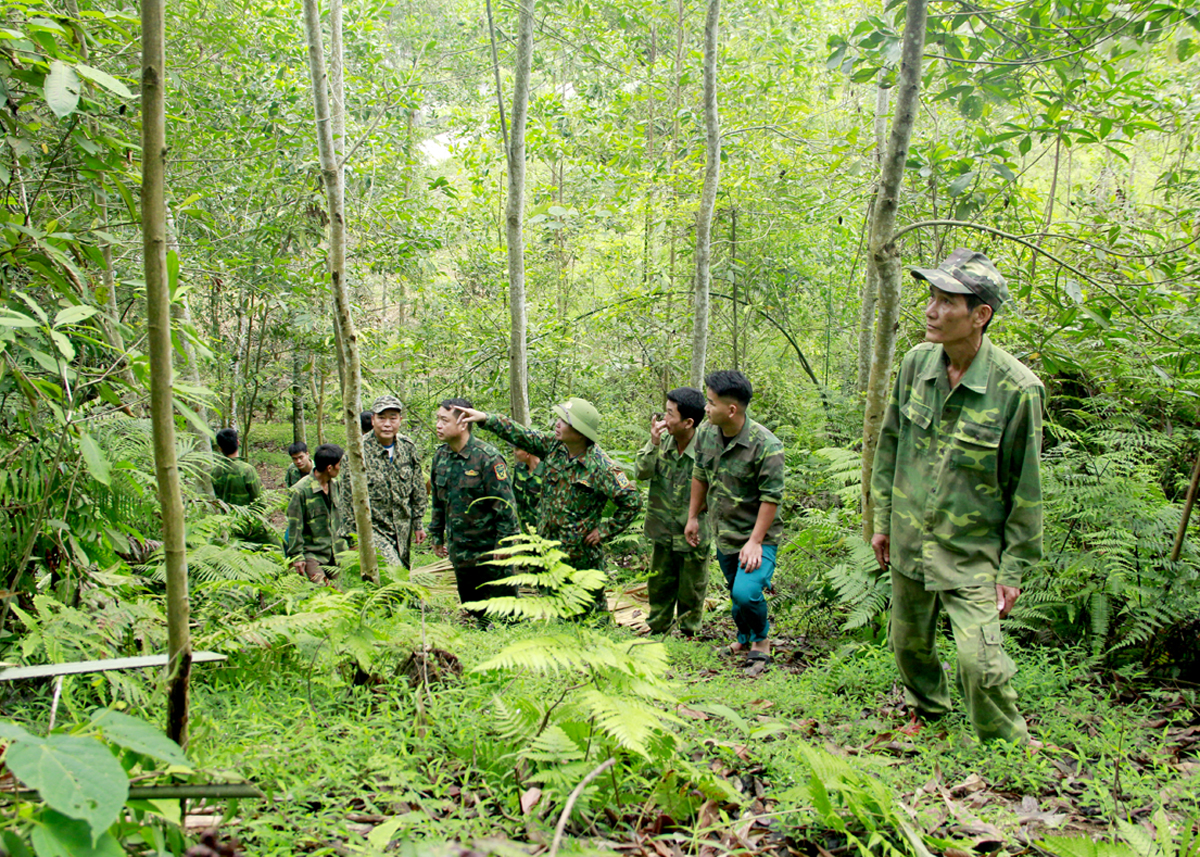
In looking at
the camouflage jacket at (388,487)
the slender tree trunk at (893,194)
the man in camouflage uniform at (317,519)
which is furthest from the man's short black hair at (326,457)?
the slender tree trunk at (893,194)

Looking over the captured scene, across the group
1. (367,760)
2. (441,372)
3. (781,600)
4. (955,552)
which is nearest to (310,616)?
(367,760)

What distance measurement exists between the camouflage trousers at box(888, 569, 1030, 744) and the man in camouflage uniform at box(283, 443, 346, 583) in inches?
184

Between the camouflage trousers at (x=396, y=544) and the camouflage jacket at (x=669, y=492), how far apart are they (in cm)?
220

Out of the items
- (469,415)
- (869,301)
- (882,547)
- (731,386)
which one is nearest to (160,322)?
(882,547)

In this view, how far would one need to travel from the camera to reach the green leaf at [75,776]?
1312 mm

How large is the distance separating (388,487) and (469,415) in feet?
4.11

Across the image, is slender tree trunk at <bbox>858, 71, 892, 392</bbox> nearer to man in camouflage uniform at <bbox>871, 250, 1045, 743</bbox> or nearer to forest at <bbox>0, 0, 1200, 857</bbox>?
forest at <bbox>0, 0, 1200, 857</bbox>

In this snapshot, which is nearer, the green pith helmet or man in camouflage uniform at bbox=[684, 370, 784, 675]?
man in camouflage uniform at bbox=[684, 370, 784, 675]

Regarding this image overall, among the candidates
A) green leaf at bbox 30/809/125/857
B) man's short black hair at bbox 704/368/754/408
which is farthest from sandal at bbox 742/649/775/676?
green leaf at bbox 30/809/125/857

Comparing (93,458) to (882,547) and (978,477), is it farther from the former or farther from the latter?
(882,547)

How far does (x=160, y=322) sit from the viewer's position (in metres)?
1.78

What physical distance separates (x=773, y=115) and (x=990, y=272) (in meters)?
7.88

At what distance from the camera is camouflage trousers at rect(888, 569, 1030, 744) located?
3.23m

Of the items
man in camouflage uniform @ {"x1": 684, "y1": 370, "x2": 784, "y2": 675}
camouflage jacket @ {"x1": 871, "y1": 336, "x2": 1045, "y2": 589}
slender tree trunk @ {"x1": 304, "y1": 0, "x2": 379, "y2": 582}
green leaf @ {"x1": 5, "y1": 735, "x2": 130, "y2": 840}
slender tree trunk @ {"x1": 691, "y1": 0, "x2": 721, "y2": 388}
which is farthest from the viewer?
slender tree trunk @ {"x1": 691, "y1": 0, "x2": 721, "y2": 388}
